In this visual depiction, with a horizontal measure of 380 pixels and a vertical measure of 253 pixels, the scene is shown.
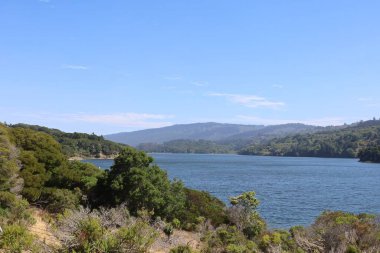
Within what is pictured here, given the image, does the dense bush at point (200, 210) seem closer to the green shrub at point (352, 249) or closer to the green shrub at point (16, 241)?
the green shrub at point (352, 249)

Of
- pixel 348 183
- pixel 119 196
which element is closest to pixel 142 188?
pixel 119 196

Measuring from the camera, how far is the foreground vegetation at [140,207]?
69.3 ft

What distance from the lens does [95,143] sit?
621 feet

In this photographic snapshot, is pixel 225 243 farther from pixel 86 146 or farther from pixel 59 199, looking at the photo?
pixel 86 146

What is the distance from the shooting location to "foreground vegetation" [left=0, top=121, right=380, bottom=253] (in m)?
21.1

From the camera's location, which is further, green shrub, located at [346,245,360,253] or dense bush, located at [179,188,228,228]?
dense bush, located at [179,188,228,228]

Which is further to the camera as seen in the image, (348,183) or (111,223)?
(348,183)

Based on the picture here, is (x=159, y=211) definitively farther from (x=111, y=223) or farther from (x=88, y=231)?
(x=88, y=231)

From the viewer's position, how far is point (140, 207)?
27172mm

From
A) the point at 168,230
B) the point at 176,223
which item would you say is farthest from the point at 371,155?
the point at 168,230

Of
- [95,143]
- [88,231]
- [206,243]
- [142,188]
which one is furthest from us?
[95,143]

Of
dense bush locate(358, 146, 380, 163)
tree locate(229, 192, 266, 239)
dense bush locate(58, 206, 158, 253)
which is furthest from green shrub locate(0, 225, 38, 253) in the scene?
dense bush locate(358, 146, 380, 163)

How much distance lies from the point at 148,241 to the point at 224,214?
18975mm

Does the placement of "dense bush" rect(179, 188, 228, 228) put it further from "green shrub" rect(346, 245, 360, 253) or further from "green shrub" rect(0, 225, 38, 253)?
"green shrub" rect(0, 225, 38, 253)
